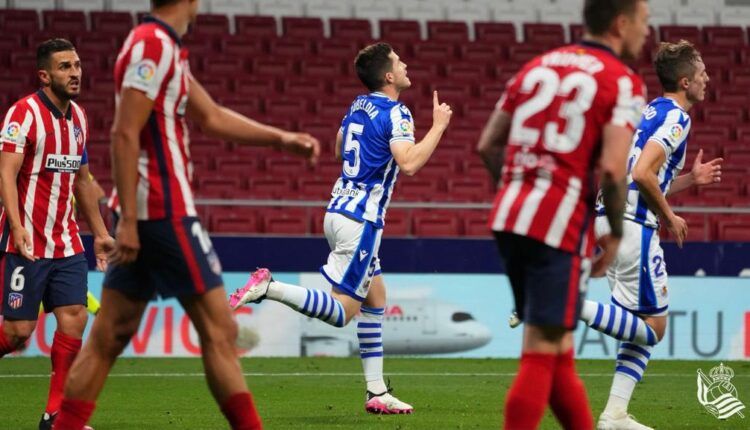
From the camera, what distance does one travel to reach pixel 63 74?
6.50m

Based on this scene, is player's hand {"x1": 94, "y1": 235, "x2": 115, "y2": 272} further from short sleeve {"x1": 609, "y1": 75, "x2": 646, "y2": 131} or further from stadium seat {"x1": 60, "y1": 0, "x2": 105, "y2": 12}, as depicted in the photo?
stadium seat {"x1": 60, "y1": 0, "x2": 105, "y2": 12}

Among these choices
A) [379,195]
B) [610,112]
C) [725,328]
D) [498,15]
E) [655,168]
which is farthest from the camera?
[498,15]

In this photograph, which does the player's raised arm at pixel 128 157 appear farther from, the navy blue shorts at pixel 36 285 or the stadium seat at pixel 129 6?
the stadium seat at pixel 129 6

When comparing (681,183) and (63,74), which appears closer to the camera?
(63,74)

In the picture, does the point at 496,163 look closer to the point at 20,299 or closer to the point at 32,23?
the point at 20,299

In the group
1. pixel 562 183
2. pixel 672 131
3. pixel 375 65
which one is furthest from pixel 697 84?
pixel 562 183

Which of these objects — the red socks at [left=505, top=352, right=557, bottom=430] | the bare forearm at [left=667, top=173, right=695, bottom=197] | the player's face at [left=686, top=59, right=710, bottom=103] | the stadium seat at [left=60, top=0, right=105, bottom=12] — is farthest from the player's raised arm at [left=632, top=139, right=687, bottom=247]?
the stadium seat at [left=60, top=0, right=105, bottom=12]


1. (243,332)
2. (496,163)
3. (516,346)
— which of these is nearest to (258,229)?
(243,332)

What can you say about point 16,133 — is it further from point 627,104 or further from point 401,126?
point 627,104

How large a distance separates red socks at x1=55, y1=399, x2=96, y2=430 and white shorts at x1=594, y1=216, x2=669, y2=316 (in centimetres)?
315

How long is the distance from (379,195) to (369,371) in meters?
1.10

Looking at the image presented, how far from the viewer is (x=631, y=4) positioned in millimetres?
4305

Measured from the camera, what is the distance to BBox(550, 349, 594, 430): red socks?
4332mm

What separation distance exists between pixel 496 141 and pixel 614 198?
1.87ft
